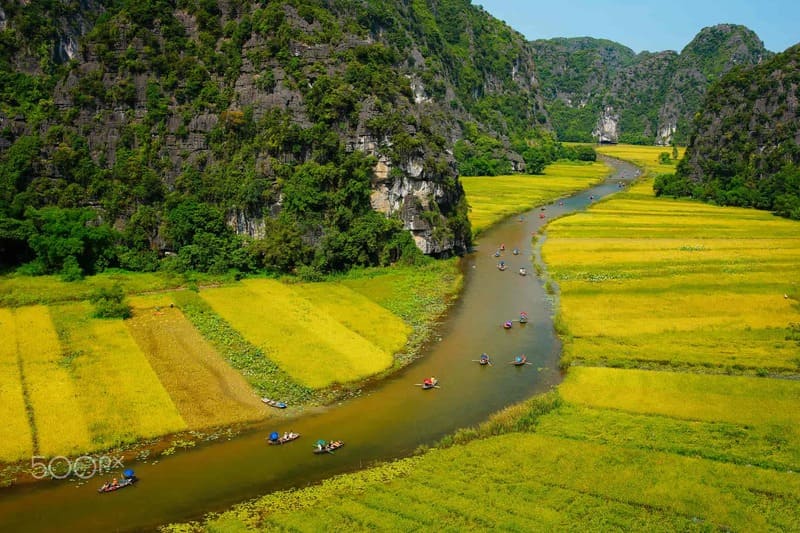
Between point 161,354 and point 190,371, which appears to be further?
point 161,354

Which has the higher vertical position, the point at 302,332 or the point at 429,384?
the point at 302,332

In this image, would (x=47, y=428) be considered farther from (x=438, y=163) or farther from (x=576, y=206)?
(x=576, y=206)

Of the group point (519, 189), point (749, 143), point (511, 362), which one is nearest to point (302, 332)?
point (511, 362)

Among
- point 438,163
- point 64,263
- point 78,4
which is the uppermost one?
point 78,4

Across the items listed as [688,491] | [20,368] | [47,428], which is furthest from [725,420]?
[20,368]

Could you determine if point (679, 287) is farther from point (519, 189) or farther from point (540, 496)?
point (519, 189)

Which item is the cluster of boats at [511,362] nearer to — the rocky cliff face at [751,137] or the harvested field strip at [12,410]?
the harvested field strip at [12,410]
